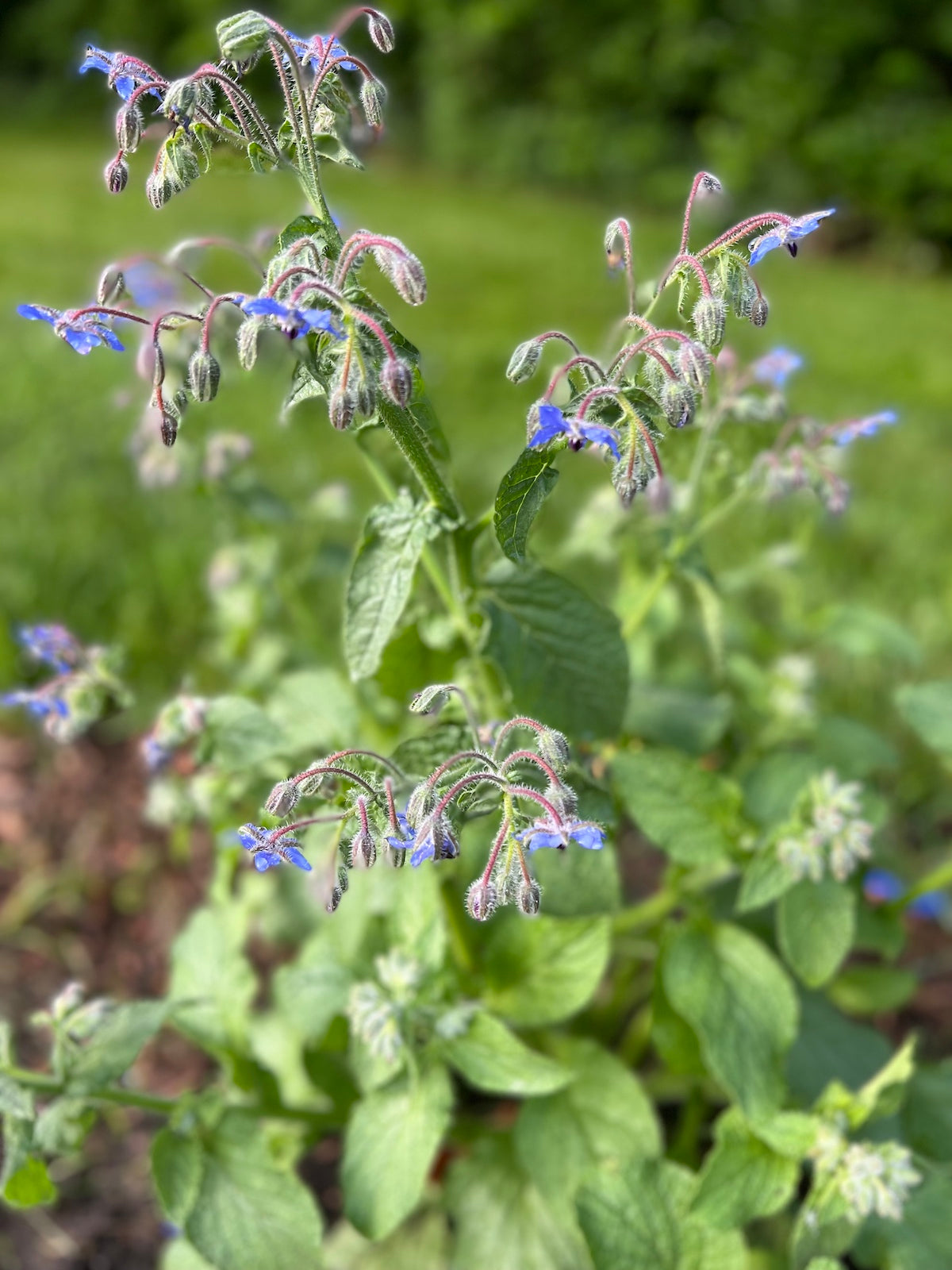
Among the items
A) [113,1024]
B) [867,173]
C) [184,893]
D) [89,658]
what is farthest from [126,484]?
[867,173]

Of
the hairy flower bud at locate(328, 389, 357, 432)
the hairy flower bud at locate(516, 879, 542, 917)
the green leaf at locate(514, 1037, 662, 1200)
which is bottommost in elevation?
the green leaf at locate(514, 1037, 662, 1200)

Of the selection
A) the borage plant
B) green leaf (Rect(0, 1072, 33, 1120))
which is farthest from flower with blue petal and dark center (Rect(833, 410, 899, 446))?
green leaf (Rect(0, 1072, 33, 1120))

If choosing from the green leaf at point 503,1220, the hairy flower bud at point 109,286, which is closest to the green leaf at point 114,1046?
the green leaf at point 503,1220

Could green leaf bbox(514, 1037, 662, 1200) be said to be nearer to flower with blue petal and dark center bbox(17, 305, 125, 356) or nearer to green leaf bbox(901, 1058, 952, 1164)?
green leaf bbox(901, 1058, 952, 1164)

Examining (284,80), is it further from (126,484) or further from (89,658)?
(126,484)

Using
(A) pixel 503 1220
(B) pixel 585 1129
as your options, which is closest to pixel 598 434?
(B) pixel 585 1129

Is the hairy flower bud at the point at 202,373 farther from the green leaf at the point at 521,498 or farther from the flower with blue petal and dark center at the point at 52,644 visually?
the flower with blue petal and dark center at the point at 52,644

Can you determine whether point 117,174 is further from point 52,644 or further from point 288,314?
point 52,644
